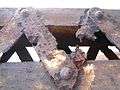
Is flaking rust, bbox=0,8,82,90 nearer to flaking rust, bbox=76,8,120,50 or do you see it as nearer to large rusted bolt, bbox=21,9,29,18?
large rusted bolt, bbox=21,9,29,18

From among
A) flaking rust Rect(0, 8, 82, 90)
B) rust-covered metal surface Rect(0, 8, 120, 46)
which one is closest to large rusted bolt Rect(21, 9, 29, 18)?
flaking rust Rect(0, 8, 82, 90)

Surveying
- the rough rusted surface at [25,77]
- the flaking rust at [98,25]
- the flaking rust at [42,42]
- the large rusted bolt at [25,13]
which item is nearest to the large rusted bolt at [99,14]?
the flaking rust at [98,25]

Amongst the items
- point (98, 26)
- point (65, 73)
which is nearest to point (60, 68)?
point (65, 73)

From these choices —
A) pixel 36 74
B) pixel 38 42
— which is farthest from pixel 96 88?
pixel 38 42

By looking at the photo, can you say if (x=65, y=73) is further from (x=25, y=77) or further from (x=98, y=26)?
(x=98, y=26)

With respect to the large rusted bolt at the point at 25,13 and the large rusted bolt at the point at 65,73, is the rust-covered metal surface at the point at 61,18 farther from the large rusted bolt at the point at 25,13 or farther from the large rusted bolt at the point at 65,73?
the large rusted bolt at the point at 65,73

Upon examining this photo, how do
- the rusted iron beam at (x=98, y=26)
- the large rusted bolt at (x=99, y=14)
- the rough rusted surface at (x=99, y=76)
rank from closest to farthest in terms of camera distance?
the rough rusted surface at (x=99, y=76), the rusted iron beam at (x=98, y=26), the large rusted bolt at (x=99, y=14)

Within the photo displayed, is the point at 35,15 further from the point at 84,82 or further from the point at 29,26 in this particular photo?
the point at 84,82
